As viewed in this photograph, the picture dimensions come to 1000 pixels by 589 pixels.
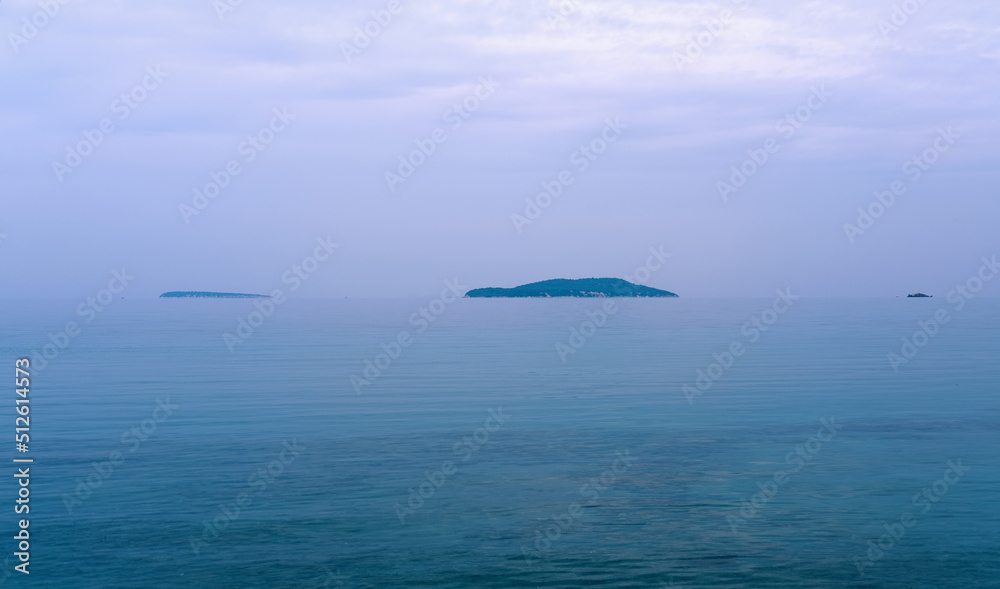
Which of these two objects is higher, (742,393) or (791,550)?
(791,550)

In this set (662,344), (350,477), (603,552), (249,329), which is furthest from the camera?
(249,329)

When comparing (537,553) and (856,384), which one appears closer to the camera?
(537,553)

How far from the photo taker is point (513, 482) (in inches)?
984

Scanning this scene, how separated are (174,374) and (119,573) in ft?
134

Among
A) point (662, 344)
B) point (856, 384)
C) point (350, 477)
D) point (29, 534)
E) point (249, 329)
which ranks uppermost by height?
point (29, 534)

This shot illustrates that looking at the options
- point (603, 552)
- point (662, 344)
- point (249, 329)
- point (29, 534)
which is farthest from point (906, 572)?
point (249, 329)

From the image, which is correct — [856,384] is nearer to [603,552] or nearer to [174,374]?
[603,552]

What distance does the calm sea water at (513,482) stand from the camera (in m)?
18.0

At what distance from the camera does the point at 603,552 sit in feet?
61.5

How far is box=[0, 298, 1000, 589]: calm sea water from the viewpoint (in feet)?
58.9

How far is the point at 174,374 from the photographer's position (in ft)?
184

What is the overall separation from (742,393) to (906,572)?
2816 centimetres

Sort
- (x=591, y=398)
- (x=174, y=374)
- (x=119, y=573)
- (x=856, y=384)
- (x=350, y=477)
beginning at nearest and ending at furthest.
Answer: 1. (x=119, y=573)
2. (x=350, y=477)
3. (x=591, y=398)
4. (x=856, y=384)
5. (x=174, y=374)

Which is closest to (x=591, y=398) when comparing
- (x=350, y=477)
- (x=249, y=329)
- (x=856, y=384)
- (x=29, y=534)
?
(x=856, y=384)
